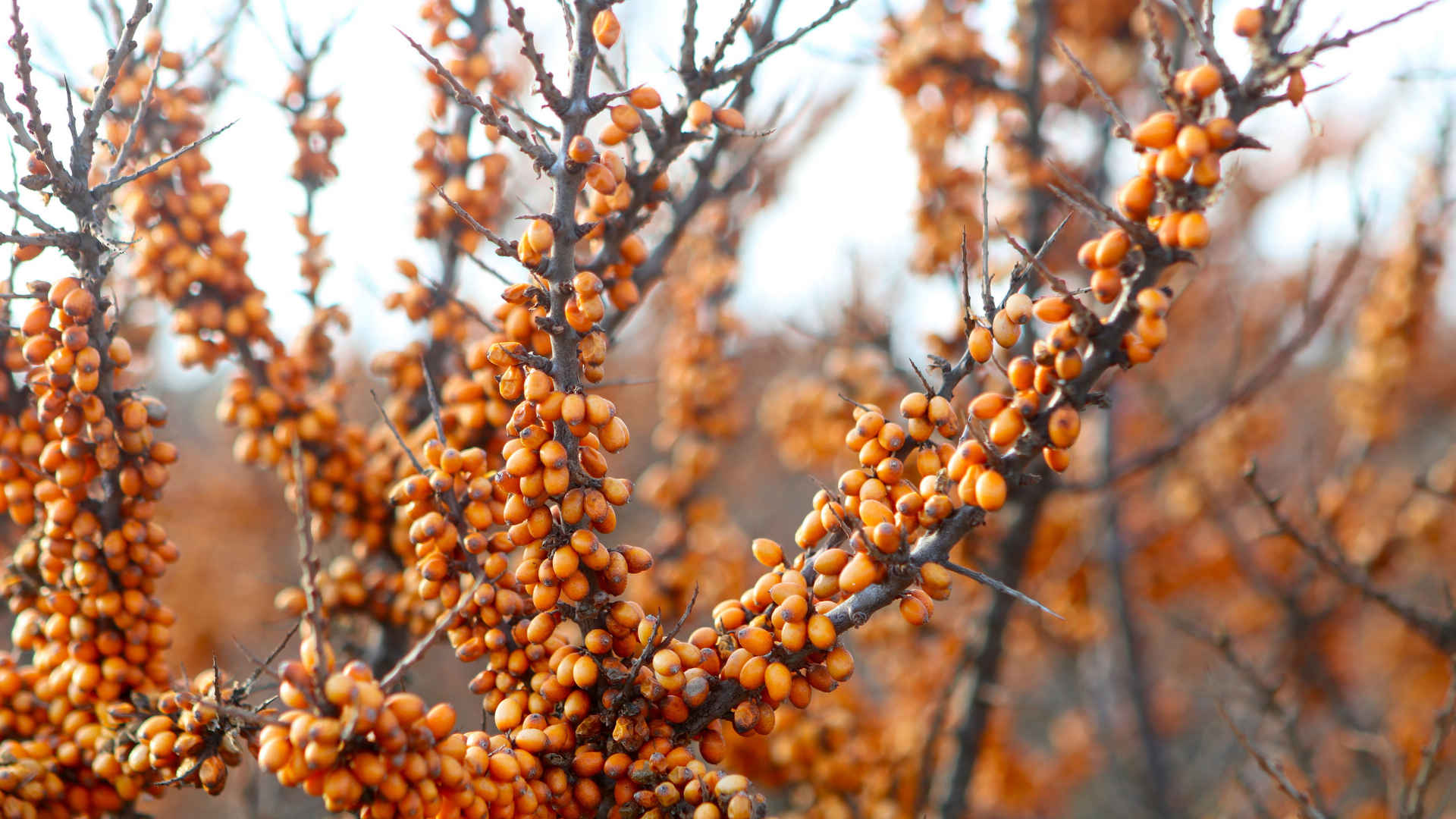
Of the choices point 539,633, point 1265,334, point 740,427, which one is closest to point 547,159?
point 539,633

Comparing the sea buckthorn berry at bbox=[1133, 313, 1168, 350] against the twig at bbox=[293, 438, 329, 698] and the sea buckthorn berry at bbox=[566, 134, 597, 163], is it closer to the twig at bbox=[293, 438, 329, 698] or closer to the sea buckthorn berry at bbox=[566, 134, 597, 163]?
the sea buckthorn berry at bbox=[566, 134, 597, 163]

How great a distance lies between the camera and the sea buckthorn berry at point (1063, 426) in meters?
1.34

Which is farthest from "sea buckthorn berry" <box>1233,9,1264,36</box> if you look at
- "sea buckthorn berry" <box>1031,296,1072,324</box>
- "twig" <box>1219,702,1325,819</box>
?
"twig" <box>1219,702,1325,819</box>

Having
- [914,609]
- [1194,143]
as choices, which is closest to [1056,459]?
[914,609]

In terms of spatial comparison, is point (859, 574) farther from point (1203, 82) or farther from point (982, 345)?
point (1203, 82)

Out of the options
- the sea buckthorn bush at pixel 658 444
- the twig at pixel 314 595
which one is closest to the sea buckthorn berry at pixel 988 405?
the sea buckthorn bush at pixel 658 444

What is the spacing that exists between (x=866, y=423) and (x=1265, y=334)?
5.36 metres

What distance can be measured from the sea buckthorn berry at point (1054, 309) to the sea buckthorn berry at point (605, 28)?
85 cm

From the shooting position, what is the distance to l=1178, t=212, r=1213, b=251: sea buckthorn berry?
1218 mm

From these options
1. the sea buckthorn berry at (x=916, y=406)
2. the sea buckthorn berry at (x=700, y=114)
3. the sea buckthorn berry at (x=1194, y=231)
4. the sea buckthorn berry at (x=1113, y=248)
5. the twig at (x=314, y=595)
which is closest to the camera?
the twig at (x=314, y=595)

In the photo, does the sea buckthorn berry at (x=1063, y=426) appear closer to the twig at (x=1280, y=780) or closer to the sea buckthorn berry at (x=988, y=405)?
the sea buckthorn berry at (x=988, y=405)

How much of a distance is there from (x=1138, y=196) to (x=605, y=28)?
36.0 inches

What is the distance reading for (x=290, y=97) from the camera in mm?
2320

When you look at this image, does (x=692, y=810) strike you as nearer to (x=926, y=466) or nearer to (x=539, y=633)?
(x=539, y=633)
